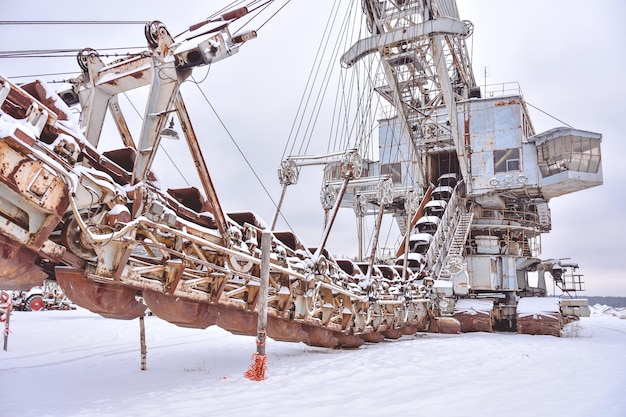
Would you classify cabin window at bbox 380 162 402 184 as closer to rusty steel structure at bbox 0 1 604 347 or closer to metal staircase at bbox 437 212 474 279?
metal staircase at bbox 437 212 474 279

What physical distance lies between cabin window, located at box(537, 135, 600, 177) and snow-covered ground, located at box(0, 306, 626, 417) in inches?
341

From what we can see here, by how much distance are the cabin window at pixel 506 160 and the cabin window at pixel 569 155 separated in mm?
908

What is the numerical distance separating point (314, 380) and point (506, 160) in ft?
50.9

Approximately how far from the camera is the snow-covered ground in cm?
533

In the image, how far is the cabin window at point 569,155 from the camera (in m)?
18.2

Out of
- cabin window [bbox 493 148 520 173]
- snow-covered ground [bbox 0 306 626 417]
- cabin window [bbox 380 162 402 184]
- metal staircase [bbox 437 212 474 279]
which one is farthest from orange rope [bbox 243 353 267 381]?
cabin window [bbox 380 162 402 184]

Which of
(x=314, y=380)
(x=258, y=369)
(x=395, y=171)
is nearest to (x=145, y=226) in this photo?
(x=258, y=369)

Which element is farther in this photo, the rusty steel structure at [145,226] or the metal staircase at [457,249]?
the metal staircase at [457,249]

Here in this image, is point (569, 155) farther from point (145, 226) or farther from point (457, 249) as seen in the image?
point (145, 226)

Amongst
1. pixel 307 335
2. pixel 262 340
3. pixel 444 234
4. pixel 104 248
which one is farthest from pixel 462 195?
pixel 104 248

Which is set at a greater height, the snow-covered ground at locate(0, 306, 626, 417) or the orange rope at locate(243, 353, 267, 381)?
the orange rope at locate(243, 353, 267, 381)

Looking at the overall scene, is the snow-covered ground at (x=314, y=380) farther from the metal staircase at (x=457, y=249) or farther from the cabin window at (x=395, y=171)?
the cabin window at (x=395, y=171)

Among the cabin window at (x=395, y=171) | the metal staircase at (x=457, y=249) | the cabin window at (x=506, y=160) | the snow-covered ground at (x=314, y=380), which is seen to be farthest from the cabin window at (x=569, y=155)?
the snow-covered ground at (x=314, y=380)

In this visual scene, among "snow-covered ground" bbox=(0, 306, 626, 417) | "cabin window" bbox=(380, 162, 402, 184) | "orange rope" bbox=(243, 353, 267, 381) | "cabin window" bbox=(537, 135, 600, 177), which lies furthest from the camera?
"cabin window" bbox=(380, 162, 402, 184)
